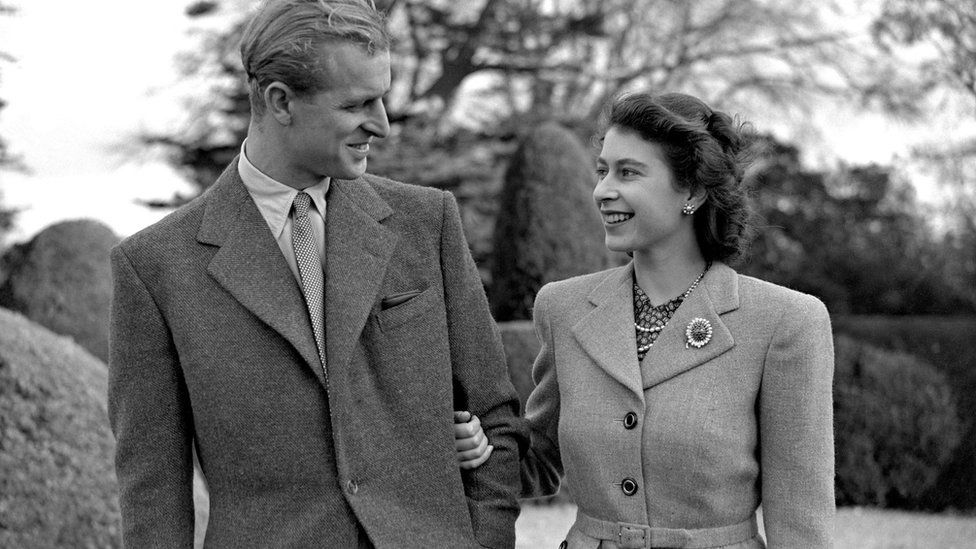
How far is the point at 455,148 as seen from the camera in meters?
14.8

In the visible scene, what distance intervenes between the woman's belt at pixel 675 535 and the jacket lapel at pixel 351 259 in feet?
2.51

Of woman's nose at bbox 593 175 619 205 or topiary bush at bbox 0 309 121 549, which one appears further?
topiary bush at bbox 0 309 121 549

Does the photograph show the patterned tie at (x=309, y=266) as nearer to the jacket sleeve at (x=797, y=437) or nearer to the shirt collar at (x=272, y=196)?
the shirt collar at (x=272, y=196)

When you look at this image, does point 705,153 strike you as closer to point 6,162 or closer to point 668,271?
point 668,271

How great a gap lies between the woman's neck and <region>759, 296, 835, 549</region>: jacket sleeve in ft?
1.06

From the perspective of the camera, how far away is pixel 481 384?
Answer: 2719mm

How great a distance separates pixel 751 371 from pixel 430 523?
2.68 feet

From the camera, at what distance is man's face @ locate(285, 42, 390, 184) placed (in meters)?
2.47

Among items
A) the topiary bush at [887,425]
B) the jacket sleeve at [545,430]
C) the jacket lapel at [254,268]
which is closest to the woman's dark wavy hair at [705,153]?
the jacket sleeve at [545,430]

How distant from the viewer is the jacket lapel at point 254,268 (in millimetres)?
2496

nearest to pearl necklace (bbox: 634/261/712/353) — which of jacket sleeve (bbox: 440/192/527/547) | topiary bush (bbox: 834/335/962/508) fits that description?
jacket sleeve (bbox: 440/192/527/547)

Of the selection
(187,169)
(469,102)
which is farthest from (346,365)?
(469,102)

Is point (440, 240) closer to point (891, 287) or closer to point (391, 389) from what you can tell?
point (391, 389)

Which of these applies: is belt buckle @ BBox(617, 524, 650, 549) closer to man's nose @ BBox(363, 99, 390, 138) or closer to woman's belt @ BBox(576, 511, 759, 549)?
woman's belt @ BBox(576, 511, 759, 549)
